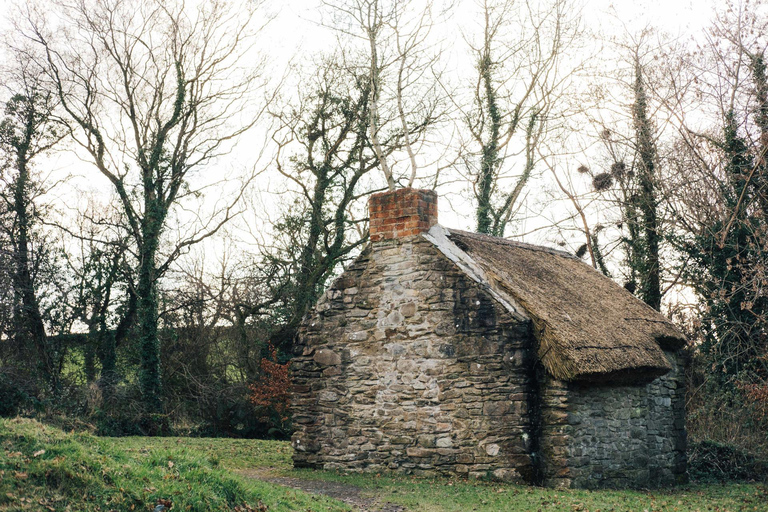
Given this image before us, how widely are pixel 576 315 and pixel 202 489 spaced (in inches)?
280

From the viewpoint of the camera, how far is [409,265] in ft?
38.4

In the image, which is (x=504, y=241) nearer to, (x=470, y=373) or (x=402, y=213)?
(x=402, y=213)

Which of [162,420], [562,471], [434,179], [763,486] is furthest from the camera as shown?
[434,179]

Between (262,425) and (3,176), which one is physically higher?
(3,176)

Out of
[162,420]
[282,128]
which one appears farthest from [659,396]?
[282,128]

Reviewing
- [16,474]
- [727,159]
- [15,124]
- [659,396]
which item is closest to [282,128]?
[15,124]

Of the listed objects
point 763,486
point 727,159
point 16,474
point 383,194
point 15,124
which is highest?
point 15,124

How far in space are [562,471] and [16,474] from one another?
7126 mm

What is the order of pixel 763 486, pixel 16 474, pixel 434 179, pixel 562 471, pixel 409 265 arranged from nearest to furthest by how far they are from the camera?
pixel 16 474 < pixel 562 471 < pixel 409 265 < pixel 763 486 < pixel 434 179

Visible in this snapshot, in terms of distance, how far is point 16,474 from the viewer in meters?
6.04

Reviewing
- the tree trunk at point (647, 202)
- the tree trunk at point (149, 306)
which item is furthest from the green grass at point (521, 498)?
the tree trunk at point (149, 306)

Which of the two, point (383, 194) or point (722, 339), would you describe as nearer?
point (383, 194)

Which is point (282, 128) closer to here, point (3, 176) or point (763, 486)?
point (3, 176)

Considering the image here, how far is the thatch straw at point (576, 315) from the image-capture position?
34.3 feet
